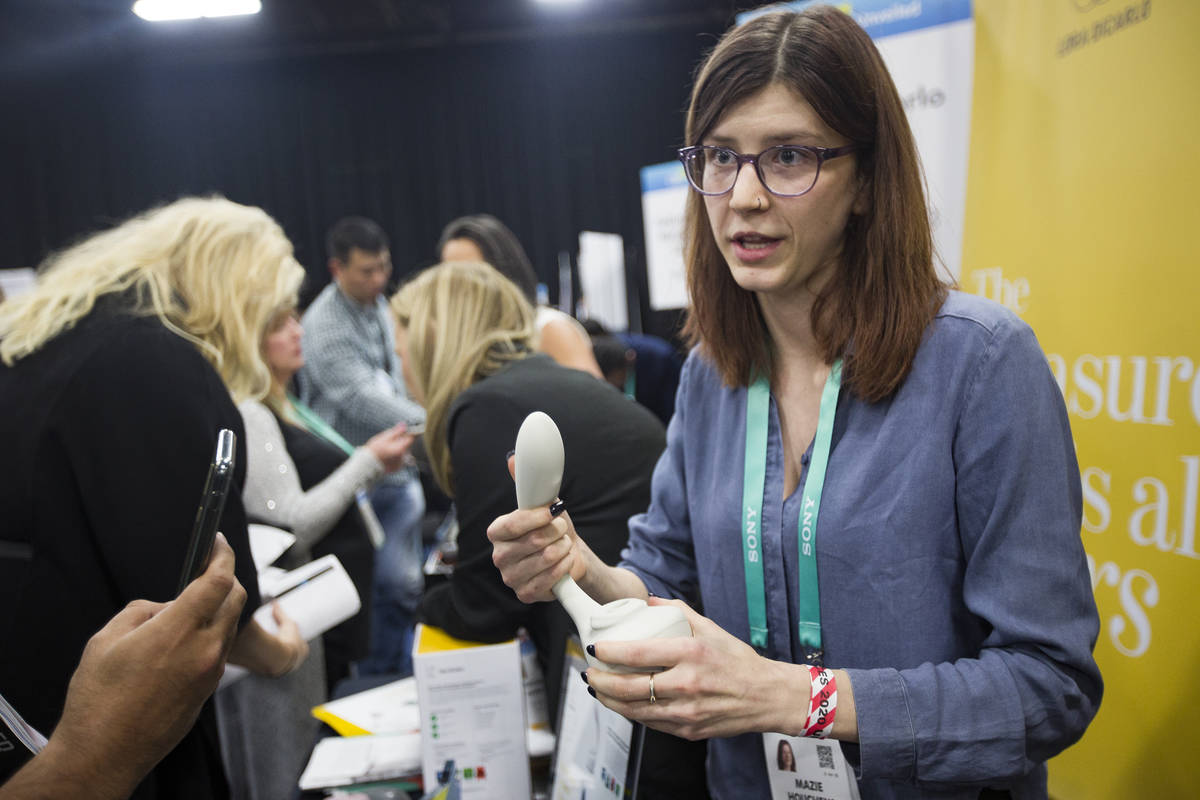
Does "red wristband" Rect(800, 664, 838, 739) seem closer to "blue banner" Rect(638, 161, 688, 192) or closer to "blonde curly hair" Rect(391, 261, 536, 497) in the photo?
"blonde curly hair" Rect(391, 261, 536, 497)

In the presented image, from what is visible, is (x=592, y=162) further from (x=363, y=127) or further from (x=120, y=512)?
(x=120, y=512)

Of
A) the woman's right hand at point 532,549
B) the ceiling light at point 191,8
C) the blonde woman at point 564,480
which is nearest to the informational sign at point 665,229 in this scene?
the blonde woman at point 564,480

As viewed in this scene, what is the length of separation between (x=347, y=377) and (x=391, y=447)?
1.66 m

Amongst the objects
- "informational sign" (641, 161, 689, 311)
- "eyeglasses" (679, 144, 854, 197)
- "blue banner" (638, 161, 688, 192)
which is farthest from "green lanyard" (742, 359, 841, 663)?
"blue banner" (638, 161, 688, 192)

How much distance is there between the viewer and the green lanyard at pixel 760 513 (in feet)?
3.29

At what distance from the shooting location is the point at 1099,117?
4.99 ft

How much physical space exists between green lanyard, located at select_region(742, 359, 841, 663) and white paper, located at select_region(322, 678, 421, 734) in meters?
0.84

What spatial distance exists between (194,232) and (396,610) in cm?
262

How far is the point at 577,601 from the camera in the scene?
2.86 feet

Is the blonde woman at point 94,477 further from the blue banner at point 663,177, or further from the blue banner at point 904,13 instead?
the blue banner at point 663,177

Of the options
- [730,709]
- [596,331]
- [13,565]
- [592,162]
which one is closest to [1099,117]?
[730,709]

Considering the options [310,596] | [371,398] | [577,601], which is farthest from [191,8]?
[577,601]

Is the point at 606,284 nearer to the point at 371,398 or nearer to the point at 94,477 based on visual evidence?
the point at 371,398

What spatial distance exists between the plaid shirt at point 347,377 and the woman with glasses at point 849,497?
3.05m
